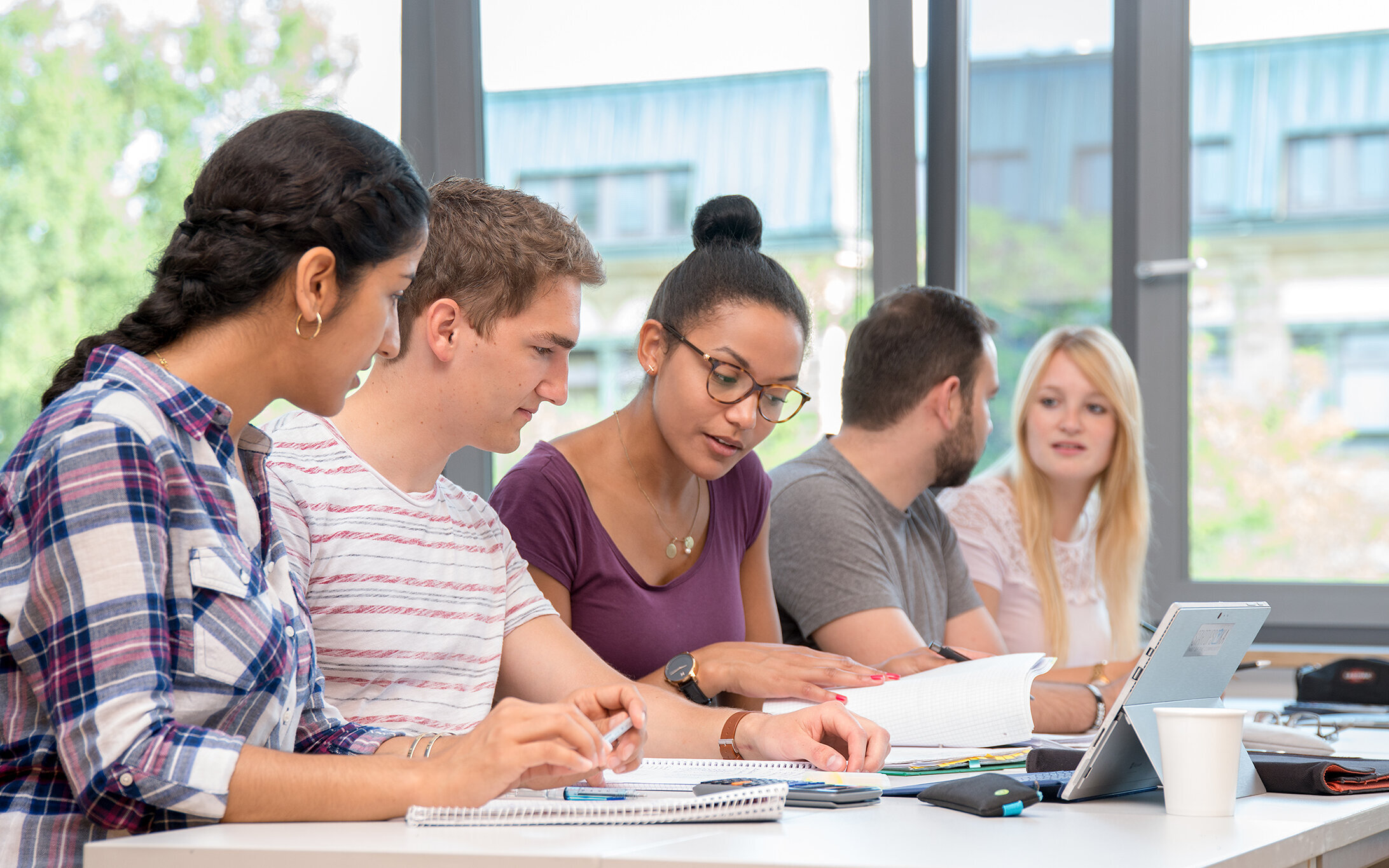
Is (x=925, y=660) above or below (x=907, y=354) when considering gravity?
below

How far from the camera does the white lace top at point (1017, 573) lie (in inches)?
105

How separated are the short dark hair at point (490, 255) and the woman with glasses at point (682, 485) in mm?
339

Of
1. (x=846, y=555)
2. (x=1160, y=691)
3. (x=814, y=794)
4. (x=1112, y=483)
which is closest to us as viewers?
(x=814, y=794)

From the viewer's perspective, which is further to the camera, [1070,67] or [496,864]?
[1070,67]

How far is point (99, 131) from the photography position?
10.0ft

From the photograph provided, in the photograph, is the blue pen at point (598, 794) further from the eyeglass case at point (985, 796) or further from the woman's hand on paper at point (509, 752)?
the eyeglass case at point (985, 796)

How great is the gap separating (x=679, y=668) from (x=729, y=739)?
0.82 ft

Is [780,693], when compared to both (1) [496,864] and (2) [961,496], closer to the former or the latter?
(1) [496,864]

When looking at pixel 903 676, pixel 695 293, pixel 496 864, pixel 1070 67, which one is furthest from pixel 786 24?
pixel 496 864

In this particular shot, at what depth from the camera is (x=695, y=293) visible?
1938 millimetres

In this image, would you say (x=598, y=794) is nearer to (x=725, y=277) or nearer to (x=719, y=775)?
(x=719, y=775)

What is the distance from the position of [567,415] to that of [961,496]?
38.4 inches

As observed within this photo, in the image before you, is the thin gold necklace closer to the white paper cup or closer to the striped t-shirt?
the striped t-shirt

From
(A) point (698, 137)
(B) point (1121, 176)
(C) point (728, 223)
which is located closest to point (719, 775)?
(C) point (728, 223)
